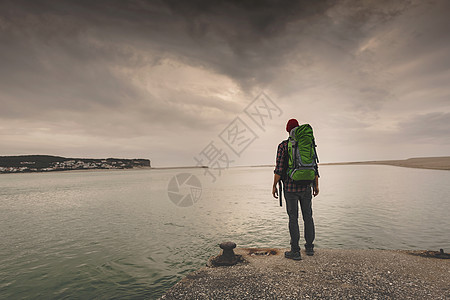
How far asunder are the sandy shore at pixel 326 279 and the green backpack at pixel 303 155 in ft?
7.85

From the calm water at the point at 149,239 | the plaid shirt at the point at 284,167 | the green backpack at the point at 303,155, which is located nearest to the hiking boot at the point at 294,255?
the plaid shirt at the point at 284,167

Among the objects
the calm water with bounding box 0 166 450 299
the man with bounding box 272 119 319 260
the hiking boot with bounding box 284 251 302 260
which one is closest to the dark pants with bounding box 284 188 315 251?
the man with bounding box 272 119 319 260

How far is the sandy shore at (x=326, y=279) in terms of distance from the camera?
4656mm

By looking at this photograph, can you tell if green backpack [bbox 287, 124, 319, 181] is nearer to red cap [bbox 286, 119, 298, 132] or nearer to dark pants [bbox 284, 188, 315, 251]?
red cap [bbox 286, 119, 298, 132]

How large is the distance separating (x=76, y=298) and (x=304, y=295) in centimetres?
629

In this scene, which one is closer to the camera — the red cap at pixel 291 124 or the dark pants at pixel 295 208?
the dark pants at pixel 295 208

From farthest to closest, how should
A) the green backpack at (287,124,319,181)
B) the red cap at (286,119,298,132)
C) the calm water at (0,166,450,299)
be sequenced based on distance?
the calm water at (0,166,450,299), the red cap at (286,119,298,132), the green backpack at (287,124,319,181)

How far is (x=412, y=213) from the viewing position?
1595 cm

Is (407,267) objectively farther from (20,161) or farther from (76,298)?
(20,161)

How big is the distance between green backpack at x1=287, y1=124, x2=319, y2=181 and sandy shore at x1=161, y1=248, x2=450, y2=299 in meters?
2.39

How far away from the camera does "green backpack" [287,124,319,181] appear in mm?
6105

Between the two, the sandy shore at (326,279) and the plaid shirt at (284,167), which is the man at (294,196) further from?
the sandy shore at (326,279)

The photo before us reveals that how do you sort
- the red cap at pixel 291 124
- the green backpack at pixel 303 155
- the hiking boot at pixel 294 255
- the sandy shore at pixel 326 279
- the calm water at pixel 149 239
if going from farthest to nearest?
the calm water at pixel 149 239
the red cap at pixel 291 124
the hiking boot at pixel 294 255
the green backpack at pixel 303 155
the sandy shore at pixel 326 279

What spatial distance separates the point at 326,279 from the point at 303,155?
120 inches
